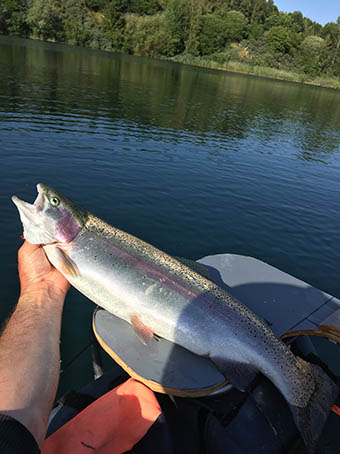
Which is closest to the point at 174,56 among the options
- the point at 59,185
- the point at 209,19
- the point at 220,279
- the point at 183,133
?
the point at 209,19

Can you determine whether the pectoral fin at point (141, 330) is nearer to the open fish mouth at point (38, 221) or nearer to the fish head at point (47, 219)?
the fish head at point (47, 219)

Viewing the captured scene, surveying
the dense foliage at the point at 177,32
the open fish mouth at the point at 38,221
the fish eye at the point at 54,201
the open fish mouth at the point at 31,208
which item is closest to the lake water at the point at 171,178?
the open fish mouth at the point at 38,221

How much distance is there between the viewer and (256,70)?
9819cm

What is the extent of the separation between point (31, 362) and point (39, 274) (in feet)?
5.40

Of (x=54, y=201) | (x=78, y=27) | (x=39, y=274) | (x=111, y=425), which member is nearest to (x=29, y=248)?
(x=39, y=274)

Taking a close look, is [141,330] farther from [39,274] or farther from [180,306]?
[39,274]

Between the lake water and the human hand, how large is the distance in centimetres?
219

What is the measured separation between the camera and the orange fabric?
263 centimetres

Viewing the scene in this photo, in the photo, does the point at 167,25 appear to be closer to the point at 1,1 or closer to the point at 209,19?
the point at 209,19

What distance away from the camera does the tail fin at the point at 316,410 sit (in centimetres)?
312

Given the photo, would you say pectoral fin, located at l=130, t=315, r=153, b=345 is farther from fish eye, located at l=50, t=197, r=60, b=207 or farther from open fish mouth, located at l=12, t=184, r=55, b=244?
fish eye, located at l=50, t=197, r=60, b=207

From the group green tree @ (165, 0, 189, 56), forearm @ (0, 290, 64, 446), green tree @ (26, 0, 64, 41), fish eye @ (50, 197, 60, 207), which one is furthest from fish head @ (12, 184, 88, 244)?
green tree @ (165, 0, 189, 56)

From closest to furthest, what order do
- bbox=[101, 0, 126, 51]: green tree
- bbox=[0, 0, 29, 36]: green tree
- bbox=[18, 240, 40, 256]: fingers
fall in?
bbox=[18, 240, 40, 256]: fingers
bbox=[0, 0, 29, 36]: green tree
bbox=[101, 0, 126, 51]: green tree

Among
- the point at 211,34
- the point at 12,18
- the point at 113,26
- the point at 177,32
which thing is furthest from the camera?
the point at 211,34
